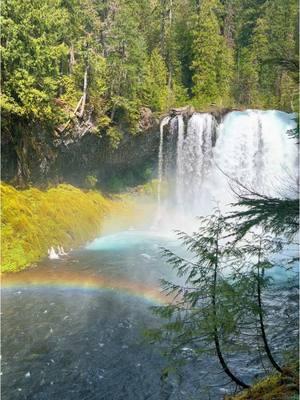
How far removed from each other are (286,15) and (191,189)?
76.1ft

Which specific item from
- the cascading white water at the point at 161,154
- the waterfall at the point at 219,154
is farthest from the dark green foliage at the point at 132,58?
the waterfall at the point at 219,154

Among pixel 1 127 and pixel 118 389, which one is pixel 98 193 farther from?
pixel 118 389

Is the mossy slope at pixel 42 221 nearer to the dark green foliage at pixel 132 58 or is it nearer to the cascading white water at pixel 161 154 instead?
the dark green foliage at pixel 132 58

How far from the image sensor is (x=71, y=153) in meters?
24.2

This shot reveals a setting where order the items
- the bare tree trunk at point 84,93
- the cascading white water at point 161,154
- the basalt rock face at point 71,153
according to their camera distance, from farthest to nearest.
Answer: the cascading white water at point 161,154 < the bare tree trunk at point 84,93 < the basalt rock face at point 71,153

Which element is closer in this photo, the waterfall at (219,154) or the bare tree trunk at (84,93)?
the bare tree trunk at (84,93)

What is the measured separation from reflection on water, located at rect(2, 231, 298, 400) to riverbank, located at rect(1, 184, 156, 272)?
0.99 metres

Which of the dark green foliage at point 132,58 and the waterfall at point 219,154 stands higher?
the dark green foliage at point 132,58

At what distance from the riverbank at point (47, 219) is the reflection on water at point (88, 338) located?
991 millimetres

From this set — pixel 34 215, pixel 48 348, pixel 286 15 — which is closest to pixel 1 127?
pixel 34 215

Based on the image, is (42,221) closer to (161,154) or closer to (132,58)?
(161,154)

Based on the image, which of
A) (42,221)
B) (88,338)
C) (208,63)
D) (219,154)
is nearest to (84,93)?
(42,221)

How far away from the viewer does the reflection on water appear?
8453 mm

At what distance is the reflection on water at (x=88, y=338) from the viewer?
8453 millimetres
